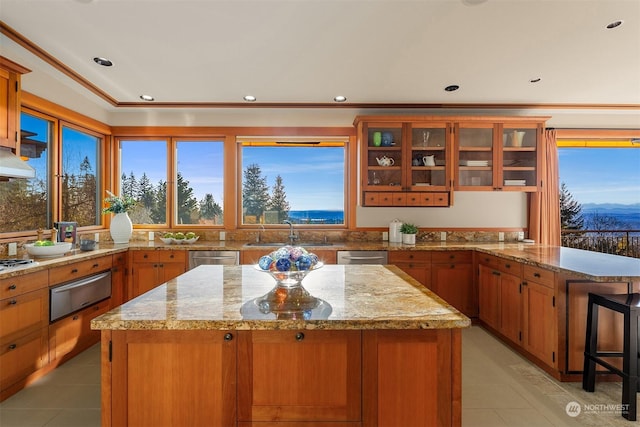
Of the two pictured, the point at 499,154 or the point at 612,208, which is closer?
the point at 499,154

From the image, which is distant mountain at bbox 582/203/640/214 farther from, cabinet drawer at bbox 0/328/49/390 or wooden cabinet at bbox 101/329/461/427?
cabinet drawer at bbox 0/328/49/390

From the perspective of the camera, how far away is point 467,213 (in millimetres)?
4340

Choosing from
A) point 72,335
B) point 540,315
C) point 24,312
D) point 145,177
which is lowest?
point 72,335

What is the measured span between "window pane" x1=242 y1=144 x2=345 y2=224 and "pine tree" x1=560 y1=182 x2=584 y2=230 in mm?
3906

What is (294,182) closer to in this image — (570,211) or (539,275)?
(539,275)

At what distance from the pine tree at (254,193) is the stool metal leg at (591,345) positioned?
361 cm

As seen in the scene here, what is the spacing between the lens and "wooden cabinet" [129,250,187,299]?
3645mm

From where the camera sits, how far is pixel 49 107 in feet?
10.5

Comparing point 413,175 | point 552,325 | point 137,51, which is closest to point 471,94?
point 413,175

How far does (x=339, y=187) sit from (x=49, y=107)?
11.1ft

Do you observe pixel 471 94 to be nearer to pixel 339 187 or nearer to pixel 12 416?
pixel 339 187

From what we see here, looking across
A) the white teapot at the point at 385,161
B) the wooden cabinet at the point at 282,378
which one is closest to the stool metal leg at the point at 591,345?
the wooden cabinet at the point at 282,378

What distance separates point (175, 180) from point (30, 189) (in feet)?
5.04

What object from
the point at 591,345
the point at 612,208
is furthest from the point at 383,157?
the point at 612,208
